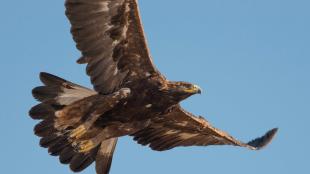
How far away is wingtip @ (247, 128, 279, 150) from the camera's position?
58.7 feet

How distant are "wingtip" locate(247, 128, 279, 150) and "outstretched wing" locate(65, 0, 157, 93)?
4.18 meters

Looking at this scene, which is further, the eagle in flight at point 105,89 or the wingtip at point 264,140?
the wingtip at point 264,140

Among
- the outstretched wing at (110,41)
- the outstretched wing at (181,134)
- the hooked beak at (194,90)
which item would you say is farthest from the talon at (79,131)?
the hooked beak at (194,90)

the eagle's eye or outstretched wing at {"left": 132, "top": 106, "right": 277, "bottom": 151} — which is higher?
the eagle's eye

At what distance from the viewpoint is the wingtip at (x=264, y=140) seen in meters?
17.9

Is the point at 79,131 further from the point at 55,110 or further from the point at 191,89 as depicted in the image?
the point at 191,89

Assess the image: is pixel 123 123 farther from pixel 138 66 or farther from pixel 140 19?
pixel 140 19

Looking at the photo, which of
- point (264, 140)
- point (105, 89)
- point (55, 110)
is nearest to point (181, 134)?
point (264, 140)

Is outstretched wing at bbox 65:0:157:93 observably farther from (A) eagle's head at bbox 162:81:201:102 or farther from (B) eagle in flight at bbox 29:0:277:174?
(A) eagle's head at bbox 162:81:201:102

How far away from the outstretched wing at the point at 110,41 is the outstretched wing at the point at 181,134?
2.15 meters

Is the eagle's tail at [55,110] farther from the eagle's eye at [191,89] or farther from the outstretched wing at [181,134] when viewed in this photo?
the outstretched wing at [181,134]

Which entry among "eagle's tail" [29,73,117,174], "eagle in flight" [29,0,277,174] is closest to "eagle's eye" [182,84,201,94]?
"eagle in flight" [29,0,277,174]

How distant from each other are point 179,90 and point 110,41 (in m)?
1.65

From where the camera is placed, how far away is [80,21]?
46.8 feet
